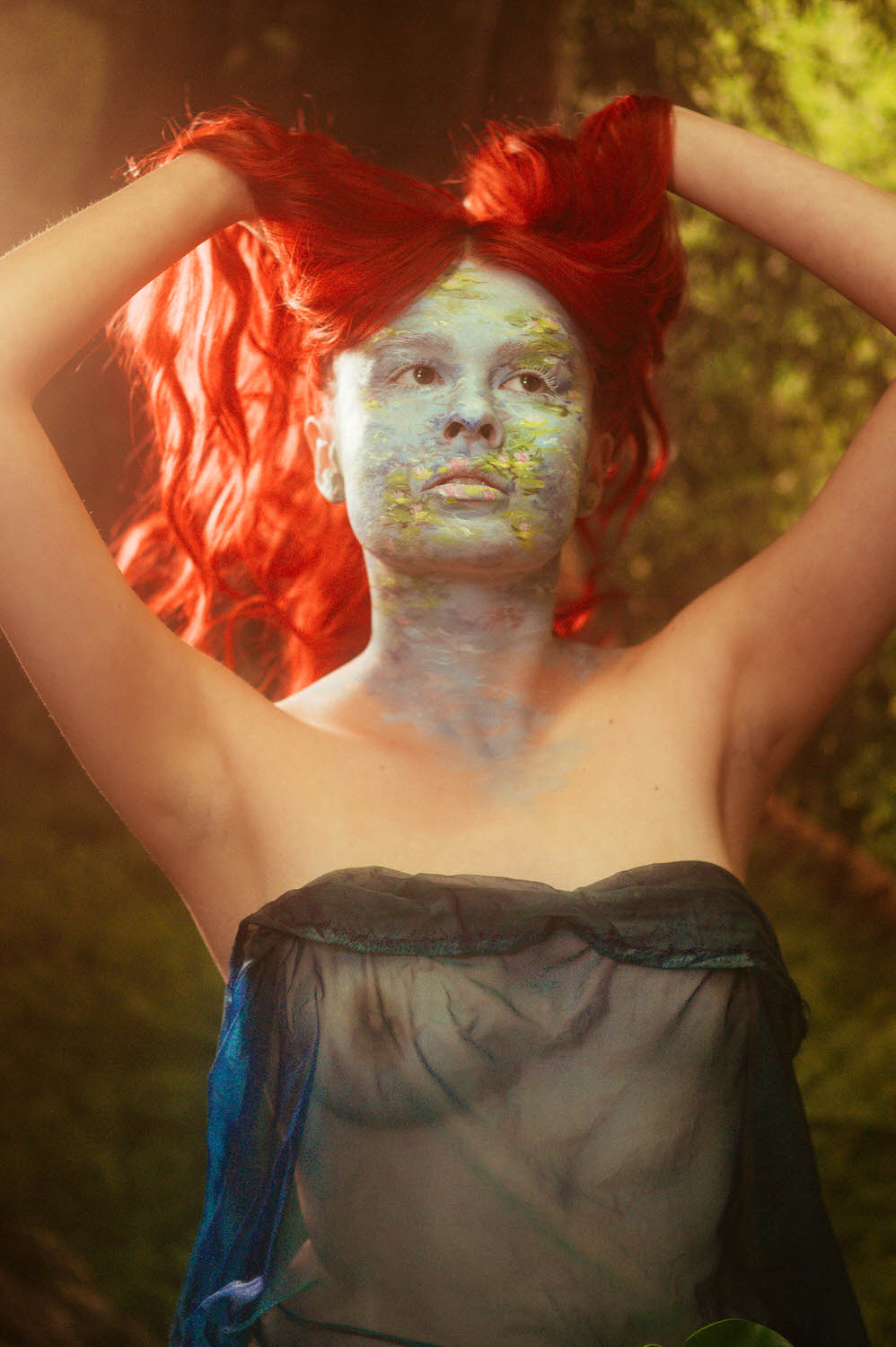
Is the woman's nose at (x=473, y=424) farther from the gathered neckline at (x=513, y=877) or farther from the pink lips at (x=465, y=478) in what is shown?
the gathered neckline at (x=513, y=877)

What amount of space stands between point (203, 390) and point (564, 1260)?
28.2 inches

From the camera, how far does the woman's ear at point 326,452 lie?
1.04 m

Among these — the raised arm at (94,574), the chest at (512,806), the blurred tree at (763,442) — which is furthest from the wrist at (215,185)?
the blurred tree at (763,442)

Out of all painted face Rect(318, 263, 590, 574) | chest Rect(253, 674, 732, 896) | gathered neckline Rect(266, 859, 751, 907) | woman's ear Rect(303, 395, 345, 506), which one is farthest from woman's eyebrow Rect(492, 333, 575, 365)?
gathered neckline Rect(266, 859, 751, 907)

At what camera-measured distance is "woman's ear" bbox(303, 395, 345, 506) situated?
41.0 inches

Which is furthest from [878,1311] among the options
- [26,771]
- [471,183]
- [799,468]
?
[471,183]

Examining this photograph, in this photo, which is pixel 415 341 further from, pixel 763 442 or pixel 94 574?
pixel 763 442

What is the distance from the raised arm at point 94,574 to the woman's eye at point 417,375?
172 millimetres

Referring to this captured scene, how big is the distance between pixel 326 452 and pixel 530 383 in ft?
0.55

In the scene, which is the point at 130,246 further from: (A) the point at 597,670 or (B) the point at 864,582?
(B) the point at 864,582

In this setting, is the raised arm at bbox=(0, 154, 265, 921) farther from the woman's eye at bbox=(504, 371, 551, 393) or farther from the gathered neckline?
the woman's eye at bbox=(504, 371, 551, 393)

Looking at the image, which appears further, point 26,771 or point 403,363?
point 26,771

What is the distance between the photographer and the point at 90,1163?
1.27 meters

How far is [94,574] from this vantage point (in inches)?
34.4
